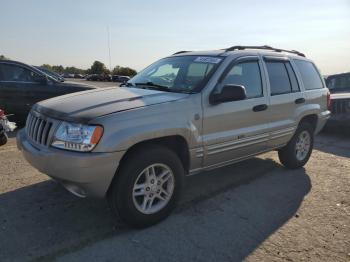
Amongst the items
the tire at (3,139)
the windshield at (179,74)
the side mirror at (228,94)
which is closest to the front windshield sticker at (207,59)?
the windshield at (179,74)

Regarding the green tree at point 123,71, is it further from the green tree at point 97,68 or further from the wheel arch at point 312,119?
the wheel arch at point 312,119

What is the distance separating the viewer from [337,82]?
A: 447 inches

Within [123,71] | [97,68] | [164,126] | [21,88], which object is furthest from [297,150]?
[97,68]

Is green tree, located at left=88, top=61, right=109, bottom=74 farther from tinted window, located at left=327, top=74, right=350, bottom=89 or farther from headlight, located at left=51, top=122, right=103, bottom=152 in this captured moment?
headlight, located at left=51, top=122, right=103, bottom=152

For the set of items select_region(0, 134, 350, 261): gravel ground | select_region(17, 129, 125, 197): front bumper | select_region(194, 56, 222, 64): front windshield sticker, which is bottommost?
select_region(0, 134, 350, 261): gravel ground

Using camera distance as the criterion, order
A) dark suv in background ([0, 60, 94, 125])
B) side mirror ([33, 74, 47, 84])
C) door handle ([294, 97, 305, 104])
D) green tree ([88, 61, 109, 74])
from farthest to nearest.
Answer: green tree ([88, 61, 109, 74]) < side mirror ([33, 74, 47, 84]) < dark suv in background ([0, 60, 94, 125]) < door handle ([294, 97, 305, 104])

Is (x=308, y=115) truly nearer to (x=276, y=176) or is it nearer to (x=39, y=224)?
(x=276, y=176)

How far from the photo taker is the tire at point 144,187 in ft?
11.6

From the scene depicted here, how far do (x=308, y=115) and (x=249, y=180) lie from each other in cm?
157

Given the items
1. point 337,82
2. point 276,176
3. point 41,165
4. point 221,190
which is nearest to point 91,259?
point 41,165

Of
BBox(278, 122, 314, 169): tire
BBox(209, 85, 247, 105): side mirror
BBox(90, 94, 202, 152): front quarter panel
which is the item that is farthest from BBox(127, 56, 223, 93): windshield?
BBox(278, 122, 314, 169): tire

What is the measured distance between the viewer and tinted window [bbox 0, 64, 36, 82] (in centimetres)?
890

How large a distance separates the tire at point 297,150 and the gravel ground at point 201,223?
38cm

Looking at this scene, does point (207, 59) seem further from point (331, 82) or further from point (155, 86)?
point (331, 82)
